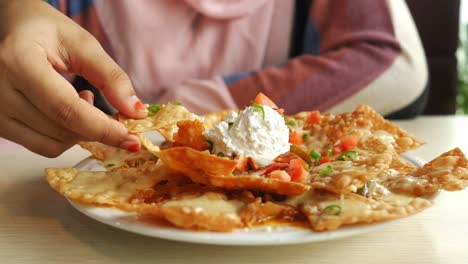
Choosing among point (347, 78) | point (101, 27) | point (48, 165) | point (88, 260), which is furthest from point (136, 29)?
point (88, 260)

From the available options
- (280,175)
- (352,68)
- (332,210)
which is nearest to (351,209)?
(332,210)

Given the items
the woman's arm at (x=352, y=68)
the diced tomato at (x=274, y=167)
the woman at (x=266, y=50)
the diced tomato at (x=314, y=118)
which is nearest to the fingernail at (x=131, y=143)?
the diced tomato at (x=274, y=167)

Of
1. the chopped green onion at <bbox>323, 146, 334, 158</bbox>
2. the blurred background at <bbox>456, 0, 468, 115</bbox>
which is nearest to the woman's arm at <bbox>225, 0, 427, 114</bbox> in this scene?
the chopped green onion at <bbox>323, 146, 334, 158</bbox>

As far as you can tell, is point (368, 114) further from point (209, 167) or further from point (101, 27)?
point (101, 27)

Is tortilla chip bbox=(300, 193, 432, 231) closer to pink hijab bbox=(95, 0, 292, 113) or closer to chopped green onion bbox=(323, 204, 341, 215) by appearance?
chopped green onion bbox=(323, 204, 341, 215)

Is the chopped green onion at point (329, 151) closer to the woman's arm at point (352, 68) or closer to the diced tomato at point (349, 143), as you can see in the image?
the diced tomato at point (349, 143)

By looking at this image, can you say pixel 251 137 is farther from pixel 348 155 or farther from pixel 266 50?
pixel 266 50
